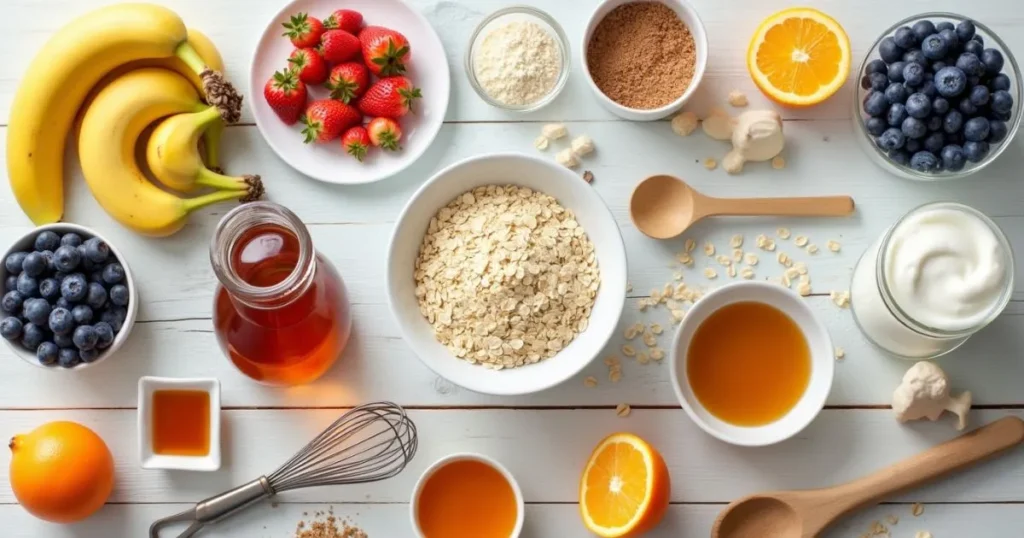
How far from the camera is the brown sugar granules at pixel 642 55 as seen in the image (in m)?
1.45

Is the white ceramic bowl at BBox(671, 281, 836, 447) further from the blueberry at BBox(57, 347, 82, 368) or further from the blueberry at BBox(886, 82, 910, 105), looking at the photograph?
the blueberry at BBox(57, 347, 82, 368)

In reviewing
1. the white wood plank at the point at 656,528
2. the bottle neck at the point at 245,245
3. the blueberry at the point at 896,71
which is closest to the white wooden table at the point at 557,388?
the white wood plank at the point at 656,528

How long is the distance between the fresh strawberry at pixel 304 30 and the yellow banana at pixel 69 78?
0.44ft

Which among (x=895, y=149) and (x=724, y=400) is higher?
(x=895, y=149)

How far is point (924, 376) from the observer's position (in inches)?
54.9

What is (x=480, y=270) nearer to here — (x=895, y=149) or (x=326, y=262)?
(x=326, y=262)

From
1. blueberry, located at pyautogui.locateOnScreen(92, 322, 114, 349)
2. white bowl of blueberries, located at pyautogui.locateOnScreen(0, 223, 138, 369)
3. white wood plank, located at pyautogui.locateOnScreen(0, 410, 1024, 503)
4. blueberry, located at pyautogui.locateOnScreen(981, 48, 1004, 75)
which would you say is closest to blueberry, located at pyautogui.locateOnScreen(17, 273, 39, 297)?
white bowl of blueberries, located at pyautogui.locateOnScreen(0, 223, 138, 369)

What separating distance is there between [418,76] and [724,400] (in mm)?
732

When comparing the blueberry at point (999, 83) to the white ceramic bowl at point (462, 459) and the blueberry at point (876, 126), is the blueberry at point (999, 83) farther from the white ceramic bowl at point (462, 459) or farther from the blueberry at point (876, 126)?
the white ceramic bowl at point (462, 459)

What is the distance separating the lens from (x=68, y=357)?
138cm

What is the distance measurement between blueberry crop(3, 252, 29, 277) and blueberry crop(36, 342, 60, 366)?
0.12m

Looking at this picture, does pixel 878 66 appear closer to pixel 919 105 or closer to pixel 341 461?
pixel 919 105

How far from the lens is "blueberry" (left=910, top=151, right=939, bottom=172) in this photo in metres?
1.39

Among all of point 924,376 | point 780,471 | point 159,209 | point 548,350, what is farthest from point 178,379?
point 924,376
